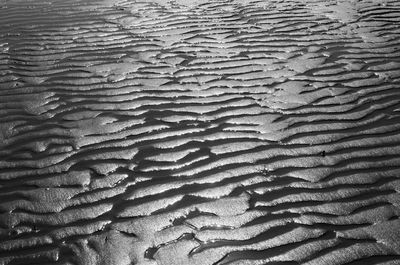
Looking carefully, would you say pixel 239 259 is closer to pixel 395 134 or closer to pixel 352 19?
pixel 395 134

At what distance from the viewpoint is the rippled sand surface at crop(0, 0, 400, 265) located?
2.98 metres

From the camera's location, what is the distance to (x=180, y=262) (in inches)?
110

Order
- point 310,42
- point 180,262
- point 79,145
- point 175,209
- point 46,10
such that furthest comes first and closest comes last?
point 46,10 → point 310,42 → point 79,145 → point 175,209 → point 180,262

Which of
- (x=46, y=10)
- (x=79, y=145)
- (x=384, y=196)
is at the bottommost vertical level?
(x=384, y=196)

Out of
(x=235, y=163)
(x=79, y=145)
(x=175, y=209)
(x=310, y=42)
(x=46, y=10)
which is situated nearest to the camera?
(x=175, y=209)

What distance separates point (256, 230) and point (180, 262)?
608 millimetres

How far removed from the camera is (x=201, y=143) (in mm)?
4074

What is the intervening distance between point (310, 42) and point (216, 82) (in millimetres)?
1949

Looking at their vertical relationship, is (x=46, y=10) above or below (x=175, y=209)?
above

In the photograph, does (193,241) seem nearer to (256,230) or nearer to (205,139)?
(256,230)

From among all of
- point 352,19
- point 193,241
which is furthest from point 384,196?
point 352,19

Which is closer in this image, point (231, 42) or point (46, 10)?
point (231, 42)

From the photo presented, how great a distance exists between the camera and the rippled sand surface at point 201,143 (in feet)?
9.78

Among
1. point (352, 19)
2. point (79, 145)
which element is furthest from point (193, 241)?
point (352, 19)
